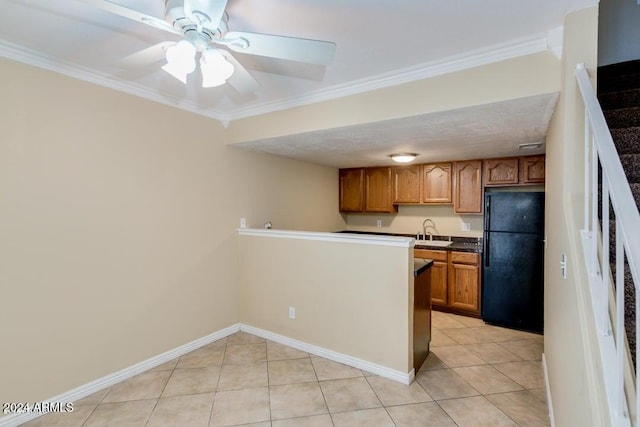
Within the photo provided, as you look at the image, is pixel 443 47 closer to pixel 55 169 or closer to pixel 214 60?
pixel 214 60

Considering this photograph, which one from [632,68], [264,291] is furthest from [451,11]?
[264,291]

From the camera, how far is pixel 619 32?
8.51ft

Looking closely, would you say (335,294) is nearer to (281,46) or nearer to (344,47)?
(344,47)

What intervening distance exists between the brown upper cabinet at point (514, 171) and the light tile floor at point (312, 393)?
6.42 feet

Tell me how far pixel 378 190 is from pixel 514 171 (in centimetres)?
189

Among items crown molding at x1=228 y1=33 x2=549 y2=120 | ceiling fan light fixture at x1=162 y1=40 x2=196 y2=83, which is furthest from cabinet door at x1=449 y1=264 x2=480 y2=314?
ceiling fan light fixture at x1=162 y1=40 x2=196 y2=83

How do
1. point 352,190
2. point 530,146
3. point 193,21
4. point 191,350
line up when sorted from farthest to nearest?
point 352,190
point 530,146
point 191,350
point 193,21

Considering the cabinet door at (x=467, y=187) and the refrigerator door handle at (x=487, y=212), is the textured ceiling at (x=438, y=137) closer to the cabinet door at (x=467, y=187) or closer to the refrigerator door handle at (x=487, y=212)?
the cabinet door at (x=467, y=187)

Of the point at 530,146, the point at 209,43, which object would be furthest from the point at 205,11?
the point at 530,146

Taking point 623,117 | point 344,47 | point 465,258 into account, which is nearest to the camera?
point 344,47

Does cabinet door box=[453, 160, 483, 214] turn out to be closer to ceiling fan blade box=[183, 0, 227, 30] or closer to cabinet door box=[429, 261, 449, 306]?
cabinet door box=[429, 261, 449, 306]

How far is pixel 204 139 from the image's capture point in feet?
10.7

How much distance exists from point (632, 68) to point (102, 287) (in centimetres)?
451

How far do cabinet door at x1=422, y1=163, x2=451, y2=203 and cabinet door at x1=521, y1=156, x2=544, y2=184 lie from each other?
89cm
